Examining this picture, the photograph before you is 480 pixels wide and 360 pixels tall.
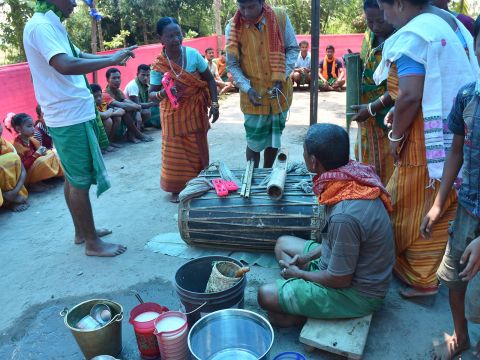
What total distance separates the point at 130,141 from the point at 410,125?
528 cm

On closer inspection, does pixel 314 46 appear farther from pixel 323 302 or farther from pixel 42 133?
pixel 42 133

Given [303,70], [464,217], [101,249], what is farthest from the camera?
[303,70]

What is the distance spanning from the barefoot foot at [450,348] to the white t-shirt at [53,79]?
2.72 metres

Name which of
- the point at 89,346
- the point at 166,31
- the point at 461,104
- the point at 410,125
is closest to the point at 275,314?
the point at 89,346

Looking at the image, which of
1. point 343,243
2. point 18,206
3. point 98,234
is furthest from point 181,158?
point 343,243

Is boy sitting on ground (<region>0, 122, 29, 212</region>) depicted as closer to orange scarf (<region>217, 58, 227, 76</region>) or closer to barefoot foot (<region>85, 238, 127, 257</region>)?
barefoot foot (<region>85, 238, 127, 257</region>)

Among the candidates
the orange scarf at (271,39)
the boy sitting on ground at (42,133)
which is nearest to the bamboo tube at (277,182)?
the orange scarf at (271,39)

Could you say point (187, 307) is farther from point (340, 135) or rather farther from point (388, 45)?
point (388, 45)

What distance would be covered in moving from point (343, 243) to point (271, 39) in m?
2.43

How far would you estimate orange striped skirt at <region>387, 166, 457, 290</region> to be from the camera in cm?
251

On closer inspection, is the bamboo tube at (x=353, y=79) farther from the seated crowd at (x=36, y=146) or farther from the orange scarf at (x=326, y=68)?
the orange scarf at (x=326, y=68)

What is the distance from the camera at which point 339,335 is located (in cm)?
225

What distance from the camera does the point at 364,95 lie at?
3281 millimetres

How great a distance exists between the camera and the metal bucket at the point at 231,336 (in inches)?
83.7
